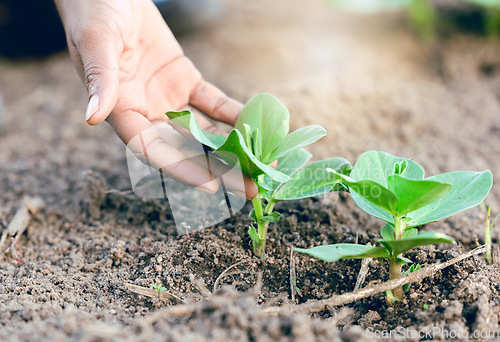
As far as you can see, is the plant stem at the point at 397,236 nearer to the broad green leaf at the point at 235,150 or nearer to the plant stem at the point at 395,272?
the plant stem at the point at 395,272

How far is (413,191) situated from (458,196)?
0.22m

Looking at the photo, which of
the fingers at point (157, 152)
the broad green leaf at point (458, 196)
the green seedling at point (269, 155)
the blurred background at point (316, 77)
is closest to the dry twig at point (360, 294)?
the broad green leaf at point (458, 196)

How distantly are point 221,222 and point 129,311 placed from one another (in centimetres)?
43

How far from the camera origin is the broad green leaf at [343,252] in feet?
3.34

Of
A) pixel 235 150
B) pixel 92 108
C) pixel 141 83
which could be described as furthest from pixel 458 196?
pixel 141 83

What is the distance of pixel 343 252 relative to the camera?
1056 millimetres

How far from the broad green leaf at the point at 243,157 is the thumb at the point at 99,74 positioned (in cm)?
36

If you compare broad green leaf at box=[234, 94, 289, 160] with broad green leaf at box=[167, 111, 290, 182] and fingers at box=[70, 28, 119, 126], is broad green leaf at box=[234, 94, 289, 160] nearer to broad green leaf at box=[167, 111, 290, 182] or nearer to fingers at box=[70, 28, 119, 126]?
broad green leaf at box=[167, 111, 290, 182]

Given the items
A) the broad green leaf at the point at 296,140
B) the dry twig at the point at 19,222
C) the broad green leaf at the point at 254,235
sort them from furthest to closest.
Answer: the dry twig at the point at 19,222, the broad green leaf at the point at 254,235, the broad green leaf at the point at 296,140

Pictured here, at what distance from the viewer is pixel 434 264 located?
1234 millimetres

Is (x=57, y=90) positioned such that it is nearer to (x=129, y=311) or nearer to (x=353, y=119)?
(x=353, y=119)

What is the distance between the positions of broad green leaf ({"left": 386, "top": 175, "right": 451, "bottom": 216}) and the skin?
0.38 meters

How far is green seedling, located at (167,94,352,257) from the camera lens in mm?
1158

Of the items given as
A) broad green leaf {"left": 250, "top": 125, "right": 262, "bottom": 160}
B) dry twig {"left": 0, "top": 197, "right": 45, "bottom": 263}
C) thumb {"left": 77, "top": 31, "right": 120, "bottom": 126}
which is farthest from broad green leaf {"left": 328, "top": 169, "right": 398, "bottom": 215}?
dry twig {"left": 0, "top": 197, "right": 45, "bottom": 263}
